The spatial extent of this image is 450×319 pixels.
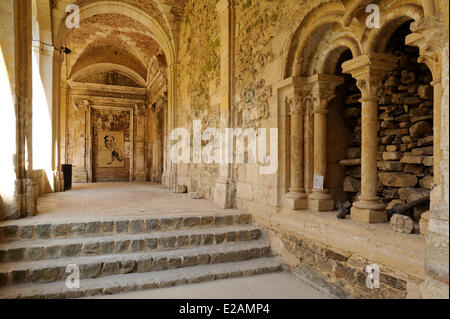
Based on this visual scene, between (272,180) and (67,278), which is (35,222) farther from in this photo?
(272,180)

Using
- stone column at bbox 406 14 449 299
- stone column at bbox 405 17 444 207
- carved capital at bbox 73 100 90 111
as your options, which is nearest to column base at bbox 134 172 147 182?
carved capital at bbox 73 100 90 111

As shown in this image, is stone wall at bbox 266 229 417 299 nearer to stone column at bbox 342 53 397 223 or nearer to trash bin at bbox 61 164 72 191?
stone column at bbox 342 53 397 223

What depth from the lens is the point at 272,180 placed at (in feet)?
12.3

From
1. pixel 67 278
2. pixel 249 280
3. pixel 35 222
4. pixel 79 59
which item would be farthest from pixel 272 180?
pixel 79 59

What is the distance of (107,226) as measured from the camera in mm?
3389

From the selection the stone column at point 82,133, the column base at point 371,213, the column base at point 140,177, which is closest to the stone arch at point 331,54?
the column base at point 371,213

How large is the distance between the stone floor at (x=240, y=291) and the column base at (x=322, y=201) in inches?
31.5

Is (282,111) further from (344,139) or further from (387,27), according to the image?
(387,27)

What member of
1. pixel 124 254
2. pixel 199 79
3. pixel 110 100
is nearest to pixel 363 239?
pixel 124 254

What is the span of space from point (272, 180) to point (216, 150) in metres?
1.76

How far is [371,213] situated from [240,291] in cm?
139

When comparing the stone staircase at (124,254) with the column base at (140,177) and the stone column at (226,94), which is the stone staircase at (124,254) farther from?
the column base at (140,177)

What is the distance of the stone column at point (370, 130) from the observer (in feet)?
8.79
